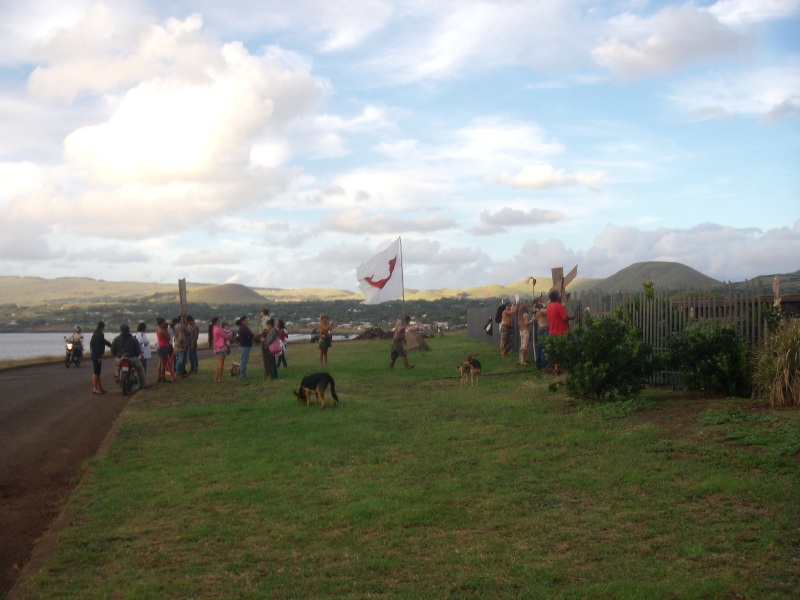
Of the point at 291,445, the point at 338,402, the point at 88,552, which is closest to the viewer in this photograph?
the point at 88,552

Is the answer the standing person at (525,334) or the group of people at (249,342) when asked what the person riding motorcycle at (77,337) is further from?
the standing person at (525,334)

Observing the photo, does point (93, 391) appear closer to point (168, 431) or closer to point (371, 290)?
point (168, 431)

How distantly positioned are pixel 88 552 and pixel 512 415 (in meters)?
7.01

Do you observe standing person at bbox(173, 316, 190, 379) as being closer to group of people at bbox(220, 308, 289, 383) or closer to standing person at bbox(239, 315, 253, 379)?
group of people at bbox(220, 308, 289, 383)

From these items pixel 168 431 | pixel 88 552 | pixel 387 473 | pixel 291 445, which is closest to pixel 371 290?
pixel 168 431

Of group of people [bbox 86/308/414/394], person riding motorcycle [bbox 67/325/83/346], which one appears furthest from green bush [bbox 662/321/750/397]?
person riding motorcycle [bbox 67/325/83/346]

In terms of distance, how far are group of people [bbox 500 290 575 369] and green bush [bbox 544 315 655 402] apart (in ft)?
5.09

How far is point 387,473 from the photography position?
8.49m

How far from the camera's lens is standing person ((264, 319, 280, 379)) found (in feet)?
63.9

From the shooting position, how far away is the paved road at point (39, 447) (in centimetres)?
725

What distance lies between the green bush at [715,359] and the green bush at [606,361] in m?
0.56

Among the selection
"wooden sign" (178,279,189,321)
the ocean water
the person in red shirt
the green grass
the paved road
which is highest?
"wooden sign" (178,279,189,321)

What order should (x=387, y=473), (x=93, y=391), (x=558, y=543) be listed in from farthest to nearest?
(x=93, y=391) < (x=387, y=473) < (x=558, y=543)

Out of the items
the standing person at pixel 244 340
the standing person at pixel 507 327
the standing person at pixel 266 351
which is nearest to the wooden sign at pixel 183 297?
the standing person at pixel 244 340
